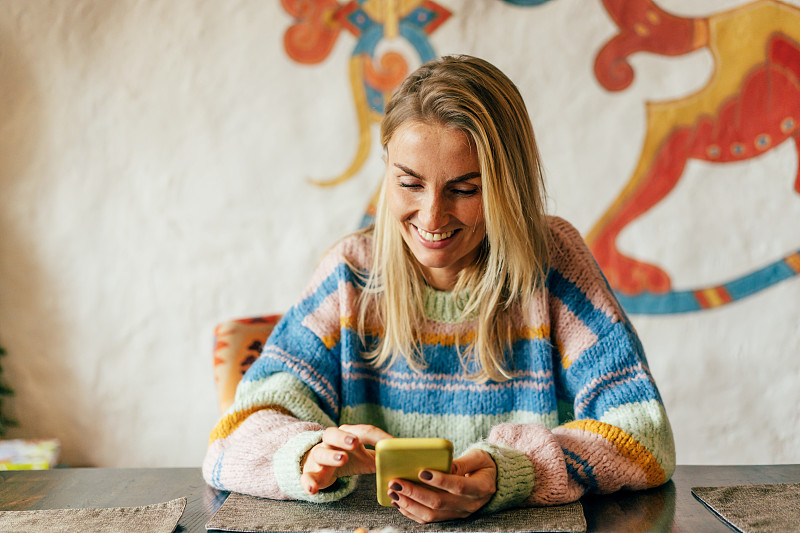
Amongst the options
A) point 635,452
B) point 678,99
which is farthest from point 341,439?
point 678,99

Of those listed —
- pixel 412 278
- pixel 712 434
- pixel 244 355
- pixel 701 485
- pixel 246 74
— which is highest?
pixel 246 74

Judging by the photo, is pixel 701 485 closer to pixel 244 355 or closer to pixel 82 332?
pixel 244 355

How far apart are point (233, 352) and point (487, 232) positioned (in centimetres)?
68

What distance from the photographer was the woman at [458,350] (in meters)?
1.12

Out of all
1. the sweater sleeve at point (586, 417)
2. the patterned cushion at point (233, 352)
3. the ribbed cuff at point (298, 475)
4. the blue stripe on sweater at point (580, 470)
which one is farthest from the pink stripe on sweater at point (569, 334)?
the patterned cushion at point (233, 352)

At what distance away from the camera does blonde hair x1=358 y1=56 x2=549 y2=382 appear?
1.26 meters

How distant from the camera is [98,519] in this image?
1.06m

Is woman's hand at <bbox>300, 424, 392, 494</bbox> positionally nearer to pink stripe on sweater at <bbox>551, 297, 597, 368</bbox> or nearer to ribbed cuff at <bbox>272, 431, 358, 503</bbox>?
ribbed cuff at <bbox>272, 431, 358, 503</bbox>

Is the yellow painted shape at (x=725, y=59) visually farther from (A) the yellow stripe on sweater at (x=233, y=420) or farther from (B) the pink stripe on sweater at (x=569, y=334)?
(A) the yellow stripe on sweater at (x=233, y=420)

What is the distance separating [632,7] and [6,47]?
2341 millimetres

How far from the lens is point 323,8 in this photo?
8.70 ft

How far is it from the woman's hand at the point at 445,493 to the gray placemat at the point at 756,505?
344 mm

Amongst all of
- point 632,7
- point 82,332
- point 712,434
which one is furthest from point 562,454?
point 82,332

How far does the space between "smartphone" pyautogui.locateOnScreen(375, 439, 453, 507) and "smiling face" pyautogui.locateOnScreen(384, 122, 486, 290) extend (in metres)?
0.44
